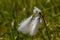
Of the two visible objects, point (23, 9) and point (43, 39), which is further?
point (23, 9)

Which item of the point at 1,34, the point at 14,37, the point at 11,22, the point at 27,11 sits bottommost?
the point at 14,37

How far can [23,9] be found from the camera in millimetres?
2570

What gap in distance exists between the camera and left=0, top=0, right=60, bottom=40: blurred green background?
7.05 ft

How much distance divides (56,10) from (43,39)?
1.77 feet

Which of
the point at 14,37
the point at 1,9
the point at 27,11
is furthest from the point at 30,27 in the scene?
the point at 1,9

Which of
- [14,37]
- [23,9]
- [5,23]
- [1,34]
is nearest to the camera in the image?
[14,37]

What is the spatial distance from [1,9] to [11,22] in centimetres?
35

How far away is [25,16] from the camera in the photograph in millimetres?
2467

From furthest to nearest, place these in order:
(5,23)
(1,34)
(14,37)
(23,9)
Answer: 1. (23,9)
2. (5,23)
3. (1,34)
4. (14,37)

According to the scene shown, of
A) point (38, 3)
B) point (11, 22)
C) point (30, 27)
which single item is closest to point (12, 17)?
point (11, 22)

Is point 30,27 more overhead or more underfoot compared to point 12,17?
more underfoot

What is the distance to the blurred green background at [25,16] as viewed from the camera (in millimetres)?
2148

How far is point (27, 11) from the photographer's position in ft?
8.24

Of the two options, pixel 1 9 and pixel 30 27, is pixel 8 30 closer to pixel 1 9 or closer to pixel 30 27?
pixel 1 9
